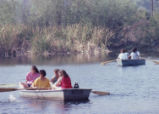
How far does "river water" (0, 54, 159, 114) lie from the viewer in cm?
2126

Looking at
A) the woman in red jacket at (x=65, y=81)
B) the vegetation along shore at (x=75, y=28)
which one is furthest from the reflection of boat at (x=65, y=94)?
the vegetation along shore at (x=75, y=28)

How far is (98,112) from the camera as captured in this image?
811 inches

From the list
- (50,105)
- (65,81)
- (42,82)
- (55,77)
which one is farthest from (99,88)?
(50,105)

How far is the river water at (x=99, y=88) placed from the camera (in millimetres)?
21258

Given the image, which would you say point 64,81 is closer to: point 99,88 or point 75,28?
point 99,88

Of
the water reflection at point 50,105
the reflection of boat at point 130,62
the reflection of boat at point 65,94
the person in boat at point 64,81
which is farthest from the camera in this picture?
the reflection of boat at point 130,62

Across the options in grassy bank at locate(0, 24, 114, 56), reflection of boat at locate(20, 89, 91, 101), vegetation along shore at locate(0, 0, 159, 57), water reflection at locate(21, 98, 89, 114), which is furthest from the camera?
vegetation along shore at locate(0, 0, 159, 57)

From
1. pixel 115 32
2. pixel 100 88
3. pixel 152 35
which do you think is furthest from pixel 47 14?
pixel 100 88

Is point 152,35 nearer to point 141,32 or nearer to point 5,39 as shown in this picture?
point 141,32

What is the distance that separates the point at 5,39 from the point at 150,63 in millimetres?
14278

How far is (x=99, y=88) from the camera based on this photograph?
2695 cm

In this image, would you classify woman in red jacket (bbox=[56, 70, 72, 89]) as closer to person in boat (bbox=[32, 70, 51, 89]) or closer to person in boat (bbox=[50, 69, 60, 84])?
person in boat (bbox=[32, 70, 51, 89])

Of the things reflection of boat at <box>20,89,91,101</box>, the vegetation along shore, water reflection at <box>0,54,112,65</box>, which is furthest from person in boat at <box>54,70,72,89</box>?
the vegetation along shore

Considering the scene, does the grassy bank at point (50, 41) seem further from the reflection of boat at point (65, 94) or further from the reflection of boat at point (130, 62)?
the reflection of boat at point (65, 94)
